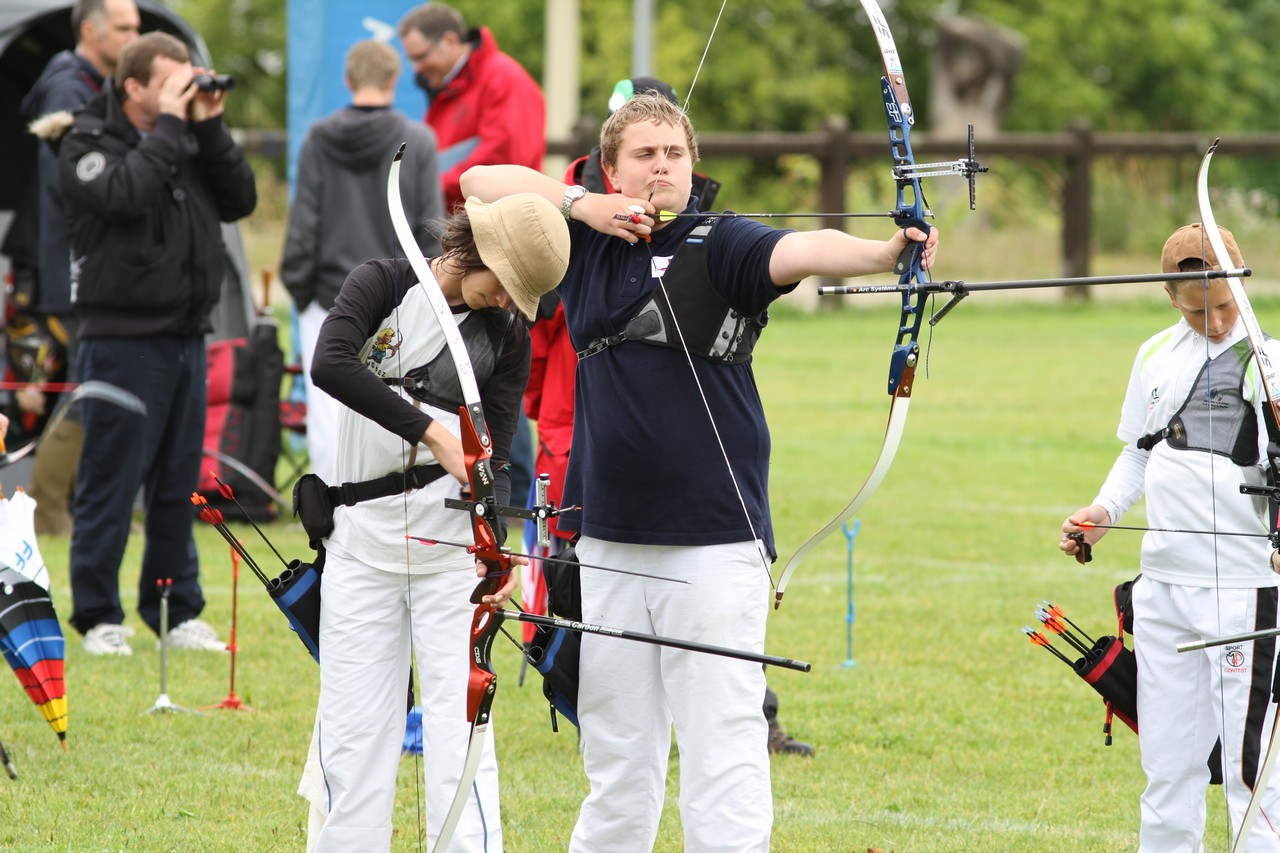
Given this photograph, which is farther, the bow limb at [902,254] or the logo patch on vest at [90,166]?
the logo patch on vest at [90,166]

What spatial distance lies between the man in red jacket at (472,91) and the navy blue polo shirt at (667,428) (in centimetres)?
439

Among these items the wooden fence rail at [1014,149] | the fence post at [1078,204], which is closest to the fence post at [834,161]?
the wooden fence rail at [1014,149]

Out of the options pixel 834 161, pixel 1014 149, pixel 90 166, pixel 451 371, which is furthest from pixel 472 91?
pixel 1014 149

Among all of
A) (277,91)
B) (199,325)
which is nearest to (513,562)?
(199,325)

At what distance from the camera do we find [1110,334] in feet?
54.9

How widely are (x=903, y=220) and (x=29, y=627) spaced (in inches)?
104

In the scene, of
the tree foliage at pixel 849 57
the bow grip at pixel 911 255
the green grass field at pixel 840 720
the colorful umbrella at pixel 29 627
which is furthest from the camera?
the tree foliage at pixel 849 57

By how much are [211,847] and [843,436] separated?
801 cm

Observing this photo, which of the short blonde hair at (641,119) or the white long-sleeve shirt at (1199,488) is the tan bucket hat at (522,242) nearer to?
the short blonde hair at (641,119)

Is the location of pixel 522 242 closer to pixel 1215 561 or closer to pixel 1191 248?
pixel 1191 248

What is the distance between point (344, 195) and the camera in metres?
7.38

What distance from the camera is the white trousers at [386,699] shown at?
3.47 meters

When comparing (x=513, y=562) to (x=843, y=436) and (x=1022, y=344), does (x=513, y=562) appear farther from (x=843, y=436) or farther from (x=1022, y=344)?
(x=1022, y=344)

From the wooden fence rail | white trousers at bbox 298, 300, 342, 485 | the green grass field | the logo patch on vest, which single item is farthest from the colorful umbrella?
the wooden fence rail
